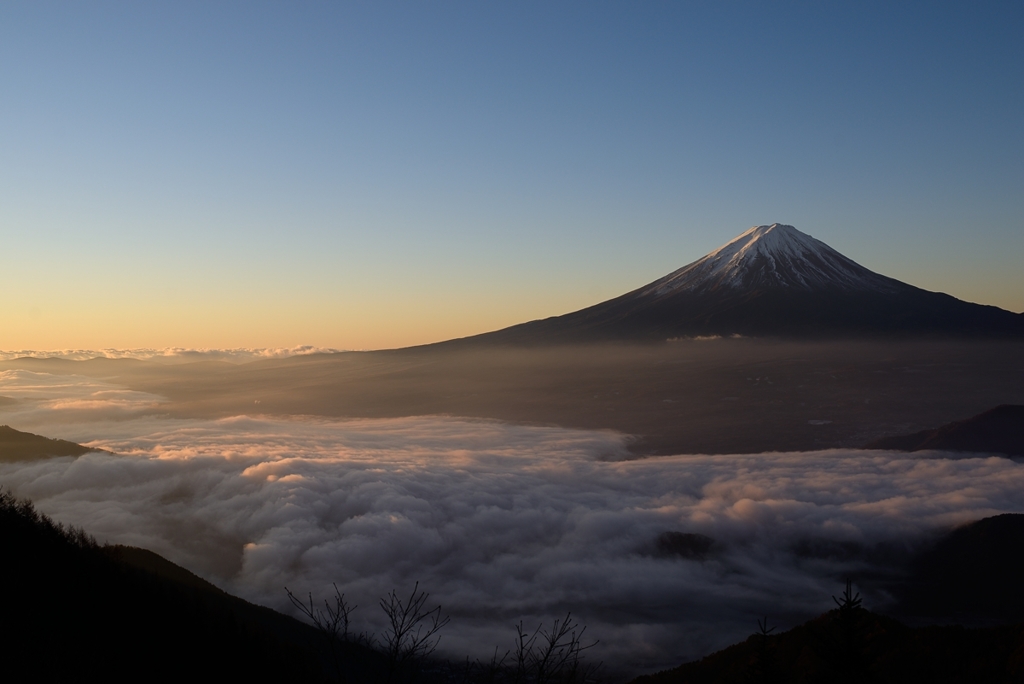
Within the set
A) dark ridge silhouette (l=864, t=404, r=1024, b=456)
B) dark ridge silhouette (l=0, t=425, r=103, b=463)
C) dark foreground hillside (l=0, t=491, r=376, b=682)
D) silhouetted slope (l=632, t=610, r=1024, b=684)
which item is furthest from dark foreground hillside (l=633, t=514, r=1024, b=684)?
dark ridge silhouette (l=0, t=425, r=103, b=463)

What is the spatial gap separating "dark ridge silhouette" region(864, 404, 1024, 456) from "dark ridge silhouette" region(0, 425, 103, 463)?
705 feet

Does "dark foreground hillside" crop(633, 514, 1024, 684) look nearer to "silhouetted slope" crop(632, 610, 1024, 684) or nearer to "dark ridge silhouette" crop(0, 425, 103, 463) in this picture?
"silhouetted slope" crop(632, 610, 1024, 684)

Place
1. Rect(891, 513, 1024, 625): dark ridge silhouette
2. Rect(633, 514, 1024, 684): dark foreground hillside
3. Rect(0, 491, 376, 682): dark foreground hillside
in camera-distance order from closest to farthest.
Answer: Rect(633, 514, 1024, 684): dark foreground hillside → Rect(0, 491, 376, 682): dark foreground hillside → Rect(891, 513, 1024, 625): dark ridge silhouette

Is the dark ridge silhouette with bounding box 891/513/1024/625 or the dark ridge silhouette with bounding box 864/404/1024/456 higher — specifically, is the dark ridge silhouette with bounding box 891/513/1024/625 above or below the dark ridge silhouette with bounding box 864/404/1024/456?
below

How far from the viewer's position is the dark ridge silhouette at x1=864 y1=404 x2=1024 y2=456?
173625 mm

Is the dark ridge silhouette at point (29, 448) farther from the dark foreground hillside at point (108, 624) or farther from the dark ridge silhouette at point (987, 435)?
the dark ridge silhouette at point (987, 435)

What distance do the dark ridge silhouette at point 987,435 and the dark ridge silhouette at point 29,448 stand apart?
705 ft

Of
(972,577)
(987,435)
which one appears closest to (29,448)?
(972,577)

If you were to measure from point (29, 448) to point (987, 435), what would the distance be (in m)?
231


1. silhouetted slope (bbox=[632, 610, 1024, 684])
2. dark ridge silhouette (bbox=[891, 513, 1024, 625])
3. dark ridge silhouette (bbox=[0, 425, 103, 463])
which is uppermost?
dark ridge silhouette (bbox=[0, 425, 103, 463])

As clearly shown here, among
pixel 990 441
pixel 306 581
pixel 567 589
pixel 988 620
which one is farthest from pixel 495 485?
pixel 990 441

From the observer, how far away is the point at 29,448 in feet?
476

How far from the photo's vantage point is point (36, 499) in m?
128

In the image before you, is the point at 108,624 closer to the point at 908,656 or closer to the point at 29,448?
the point at 908,656
